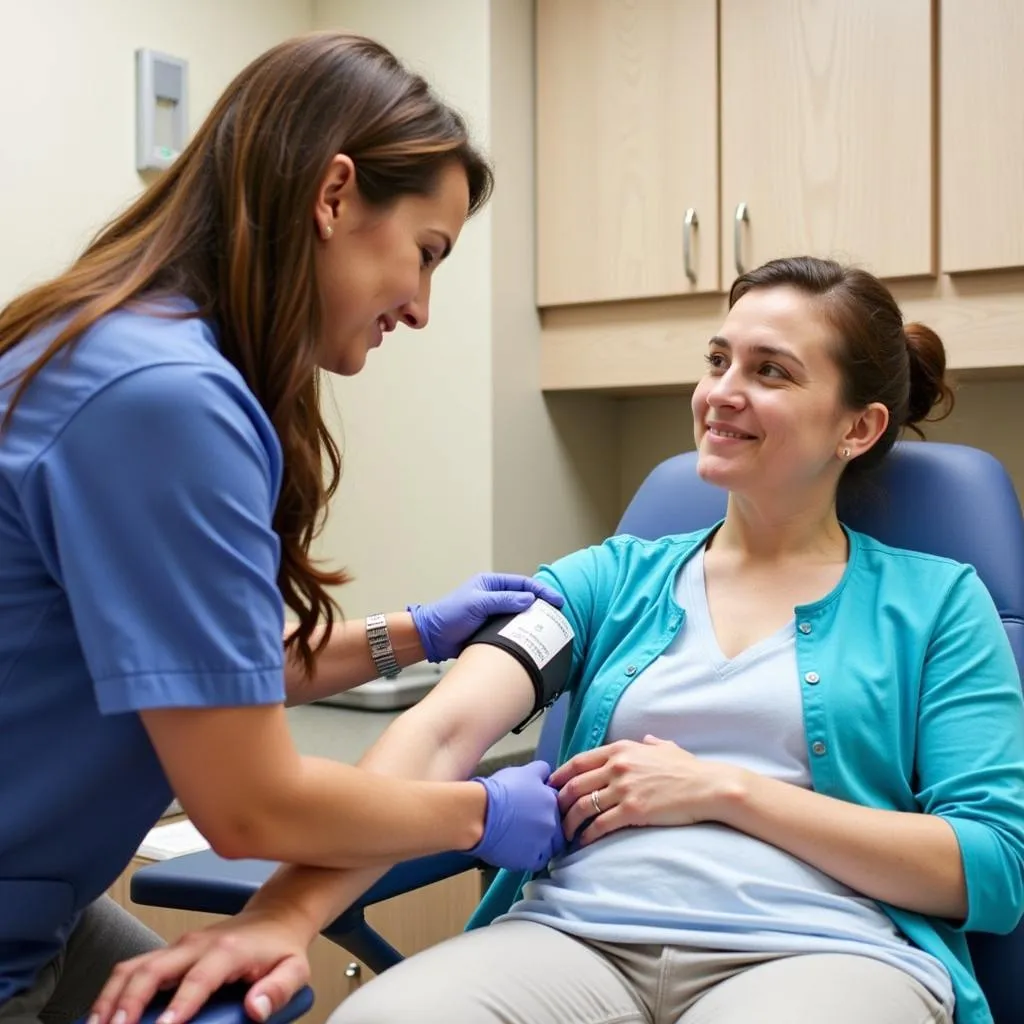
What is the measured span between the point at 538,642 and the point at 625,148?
1.37 meters

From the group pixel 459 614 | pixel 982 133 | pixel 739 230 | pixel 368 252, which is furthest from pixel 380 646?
pixel 982 133

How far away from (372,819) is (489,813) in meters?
0.21

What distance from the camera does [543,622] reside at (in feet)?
5.11

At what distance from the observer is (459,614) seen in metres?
1.58

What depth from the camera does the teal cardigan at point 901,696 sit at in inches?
54.0

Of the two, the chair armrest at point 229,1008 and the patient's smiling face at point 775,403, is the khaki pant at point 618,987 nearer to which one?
the chair armrest at point 229,1008

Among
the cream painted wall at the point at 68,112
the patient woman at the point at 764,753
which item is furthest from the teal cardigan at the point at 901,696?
the cream painted wall at the point at 68,112

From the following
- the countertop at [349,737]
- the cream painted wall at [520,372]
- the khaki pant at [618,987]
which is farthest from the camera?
the cream painted wall at [520,372]

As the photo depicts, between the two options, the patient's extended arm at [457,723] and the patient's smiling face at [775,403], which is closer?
the patient's extended arm at [457,723]

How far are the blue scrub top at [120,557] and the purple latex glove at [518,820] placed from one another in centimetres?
36

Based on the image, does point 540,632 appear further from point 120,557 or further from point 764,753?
point 120,557

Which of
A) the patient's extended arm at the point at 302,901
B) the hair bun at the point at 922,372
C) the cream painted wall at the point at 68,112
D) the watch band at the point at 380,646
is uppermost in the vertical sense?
the cream painted wall at the point at 68,112

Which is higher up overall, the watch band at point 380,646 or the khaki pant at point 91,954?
the watch band at point 380,646

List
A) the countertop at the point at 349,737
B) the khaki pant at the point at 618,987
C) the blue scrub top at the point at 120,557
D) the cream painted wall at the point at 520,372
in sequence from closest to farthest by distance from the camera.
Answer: the blue scrub top at the point at 120,557, the khaki pant at the point at 618,987, the countertop at the point at 349,737, the cream painted wall at the point at 520,372
